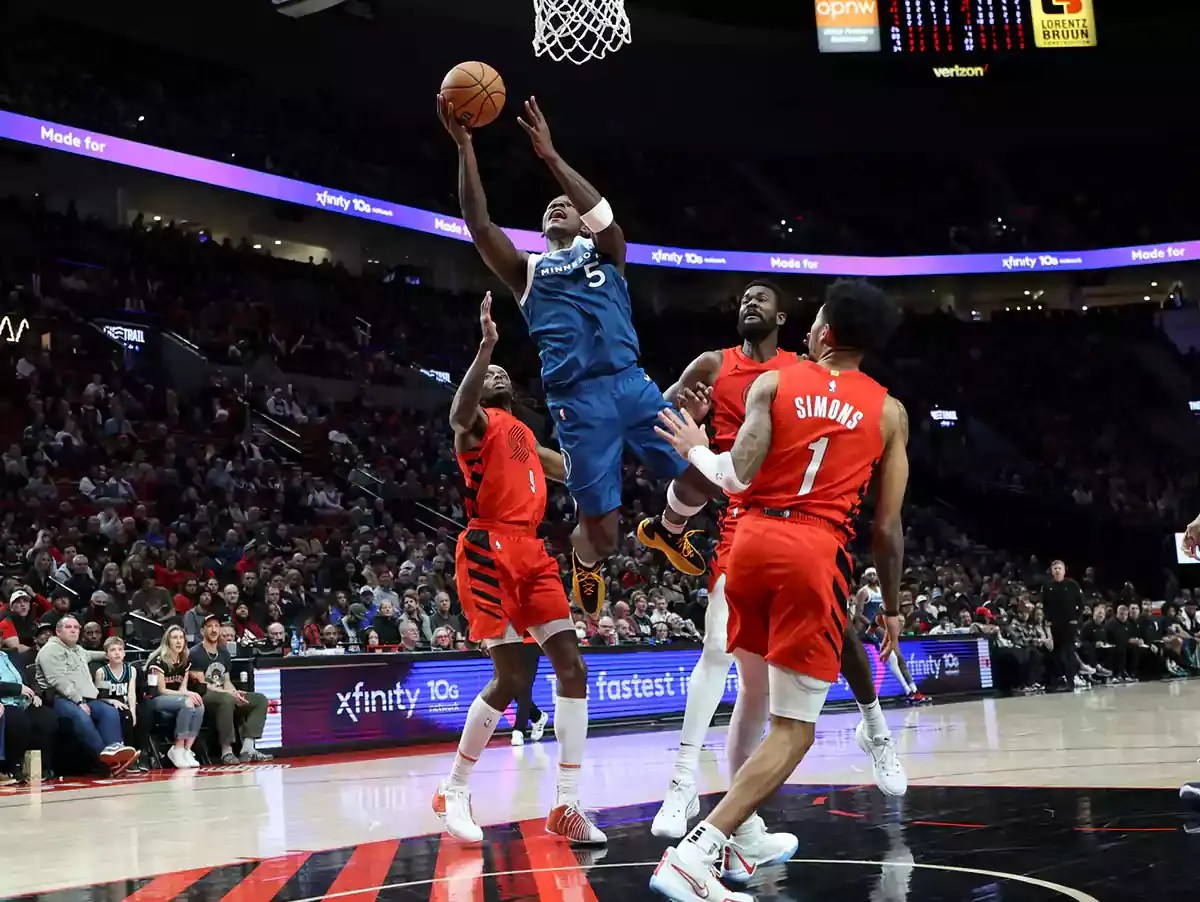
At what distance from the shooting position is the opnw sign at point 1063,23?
27328 mm

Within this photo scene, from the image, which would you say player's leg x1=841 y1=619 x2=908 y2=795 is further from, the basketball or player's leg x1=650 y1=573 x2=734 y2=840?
the basketball

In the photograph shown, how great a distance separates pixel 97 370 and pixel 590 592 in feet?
52.7

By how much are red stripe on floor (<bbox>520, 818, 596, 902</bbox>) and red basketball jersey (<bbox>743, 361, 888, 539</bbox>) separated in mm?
1543

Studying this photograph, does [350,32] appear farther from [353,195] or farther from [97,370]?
[97,370]

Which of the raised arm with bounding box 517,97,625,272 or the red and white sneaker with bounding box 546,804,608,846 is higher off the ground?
the raised arm with bounding box 517,97,625,272

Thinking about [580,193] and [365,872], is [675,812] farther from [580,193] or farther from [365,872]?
[580,193]

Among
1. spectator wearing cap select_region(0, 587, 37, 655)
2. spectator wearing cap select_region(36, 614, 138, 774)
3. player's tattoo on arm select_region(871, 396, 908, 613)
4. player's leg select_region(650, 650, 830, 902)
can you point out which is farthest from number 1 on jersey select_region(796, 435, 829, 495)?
spectator wearing cap select_region(0, 587, 37, 655)

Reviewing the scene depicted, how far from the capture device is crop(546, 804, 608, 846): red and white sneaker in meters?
5.59

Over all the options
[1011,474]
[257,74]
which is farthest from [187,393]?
[1011,474]

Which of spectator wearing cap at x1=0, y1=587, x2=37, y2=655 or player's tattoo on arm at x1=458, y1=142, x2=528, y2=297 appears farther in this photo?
spectator wearing cap at x1=0, y1=587, x2=37, y2=655

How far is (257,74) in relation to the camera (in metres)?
27.9

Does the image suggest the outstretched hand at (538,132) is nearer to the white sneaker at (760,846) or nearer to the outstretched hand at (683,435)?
the outstretched hand at (683,435)

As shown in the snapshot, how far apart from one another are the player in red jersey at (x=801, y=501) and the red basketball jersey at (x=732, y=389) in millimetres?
1477

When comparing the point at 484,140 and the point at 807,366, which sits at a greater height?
the point at 484,140
